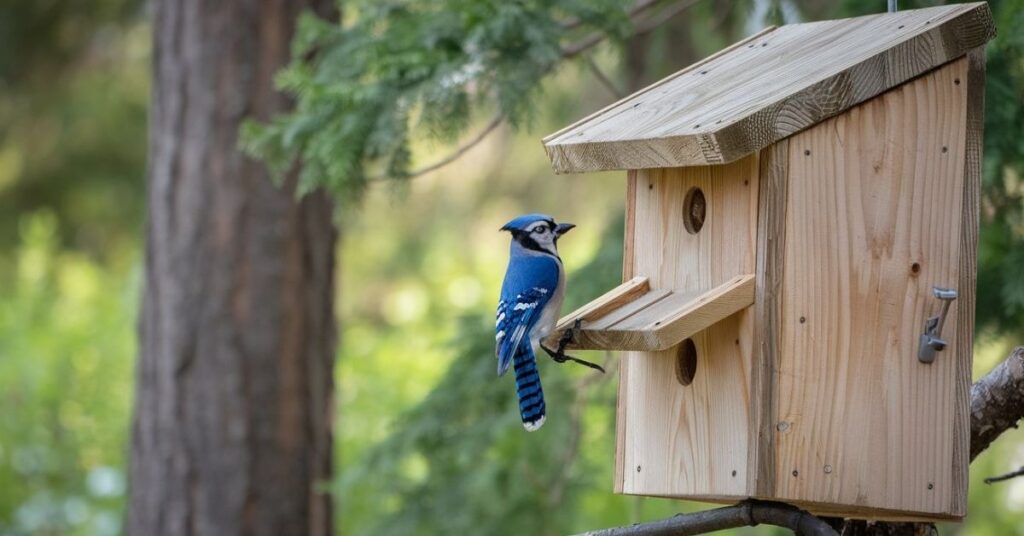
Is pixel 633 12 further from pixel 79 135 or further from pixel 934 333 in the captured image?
pixel 79 135

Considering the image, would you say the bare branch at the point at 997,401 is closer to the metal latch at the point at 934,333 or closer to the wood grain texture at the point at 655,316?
the metal latch at the point at 934,333

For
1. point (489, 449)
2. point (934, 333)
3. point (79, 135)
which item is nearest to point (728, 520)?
point (934, 333)

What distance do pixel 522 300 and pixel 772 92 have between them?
0.70 metres

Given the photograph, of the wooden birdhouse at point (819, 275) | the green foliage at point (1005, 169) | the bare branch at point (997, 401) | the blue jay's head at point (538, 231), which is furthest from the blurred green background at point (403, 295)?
the blue jay's head at point (538, 231)

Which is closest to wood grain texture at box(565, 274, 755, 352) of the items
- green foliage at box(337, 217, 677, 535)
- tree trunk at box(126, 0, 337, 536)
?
green foliage at box(337, 217, 677, 535)

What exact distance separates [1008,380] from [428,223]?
7743 millimetres

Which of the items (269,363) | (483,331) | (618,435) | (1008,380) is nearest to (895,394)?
(1008,380)

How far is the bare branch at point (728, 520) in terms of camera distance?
8.32 ft

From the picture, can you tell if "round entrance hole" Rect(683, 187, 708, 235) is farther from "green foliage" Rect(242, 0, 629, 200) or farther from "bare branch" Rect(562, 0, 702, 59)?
"bare branch" Rect(562, 0, 702, 59)

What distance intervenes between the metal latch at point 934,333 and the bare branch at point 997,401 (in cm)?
25

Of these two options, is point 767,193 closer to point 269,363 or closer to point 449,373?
point 449,373

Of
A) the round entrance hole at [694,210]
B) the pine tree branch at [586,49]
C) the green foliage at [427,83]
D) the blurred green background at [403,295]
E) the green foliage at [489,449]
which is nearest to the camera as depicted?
the round entrance hole at [694,210]

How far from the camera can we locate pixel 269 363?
5.33 metres

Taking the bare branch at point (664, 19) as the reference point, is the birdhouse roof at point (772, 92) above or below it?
below
